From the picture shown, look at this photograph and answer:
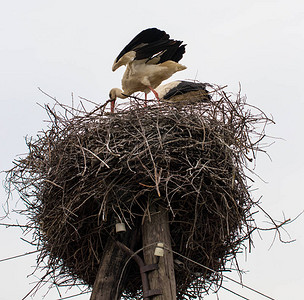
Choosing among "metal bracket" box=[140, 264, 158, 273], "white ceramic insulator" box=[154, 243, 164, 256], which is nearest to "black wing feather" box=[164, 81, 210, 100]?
"white ceramic insulator" box=[154, 243, 164, 256]

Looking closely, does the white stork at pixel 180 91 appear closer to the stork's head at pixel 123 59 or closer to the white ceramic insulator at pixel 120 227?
the stork's head at pixel 123 59

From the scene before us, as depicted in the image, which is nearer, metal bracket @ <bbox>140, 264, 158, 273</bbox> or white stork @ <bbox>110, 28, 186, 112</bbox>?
metal bracket @ <bbox>140, 264, 158, 273</bbox>

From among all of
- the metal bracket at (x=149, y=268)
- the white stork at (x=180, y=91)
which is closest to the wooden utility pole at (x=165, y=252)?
the metal bracket at (x=149, y=268)

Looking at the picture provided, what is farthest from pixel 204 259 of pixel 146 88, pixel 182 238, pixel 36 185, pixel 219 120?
pixel 146 88

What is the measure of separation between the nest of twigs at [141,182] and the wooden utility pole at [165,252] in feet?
0.30

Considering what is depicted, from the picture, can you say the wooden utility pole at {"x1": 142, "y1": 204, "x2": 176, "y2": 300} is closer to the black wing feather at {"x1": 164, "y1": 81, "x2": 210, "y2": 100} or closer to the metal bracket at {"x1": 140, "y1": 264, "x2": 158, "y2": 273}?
the metal bracket at {"x1": 140, "y1": 264, "x2": 158, "y2": 273}

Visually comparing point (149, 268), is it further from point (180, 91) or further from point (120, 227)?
point (180, 91)

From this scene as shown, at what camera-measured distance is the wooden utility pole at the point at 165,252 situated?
3.12 metres

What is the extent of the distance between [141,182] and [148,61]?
2.08 m

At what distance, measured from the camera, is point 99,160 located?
133 inches

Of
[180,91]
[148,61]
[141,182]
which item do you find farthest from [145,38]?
[141,182]

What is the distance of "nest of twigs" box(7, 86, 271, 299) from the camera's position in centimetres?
334

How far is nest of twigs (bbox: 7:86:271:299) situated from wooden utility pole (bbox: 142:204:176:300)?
92mm

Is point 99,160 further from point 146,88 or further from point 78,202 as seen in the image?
point 146,88
